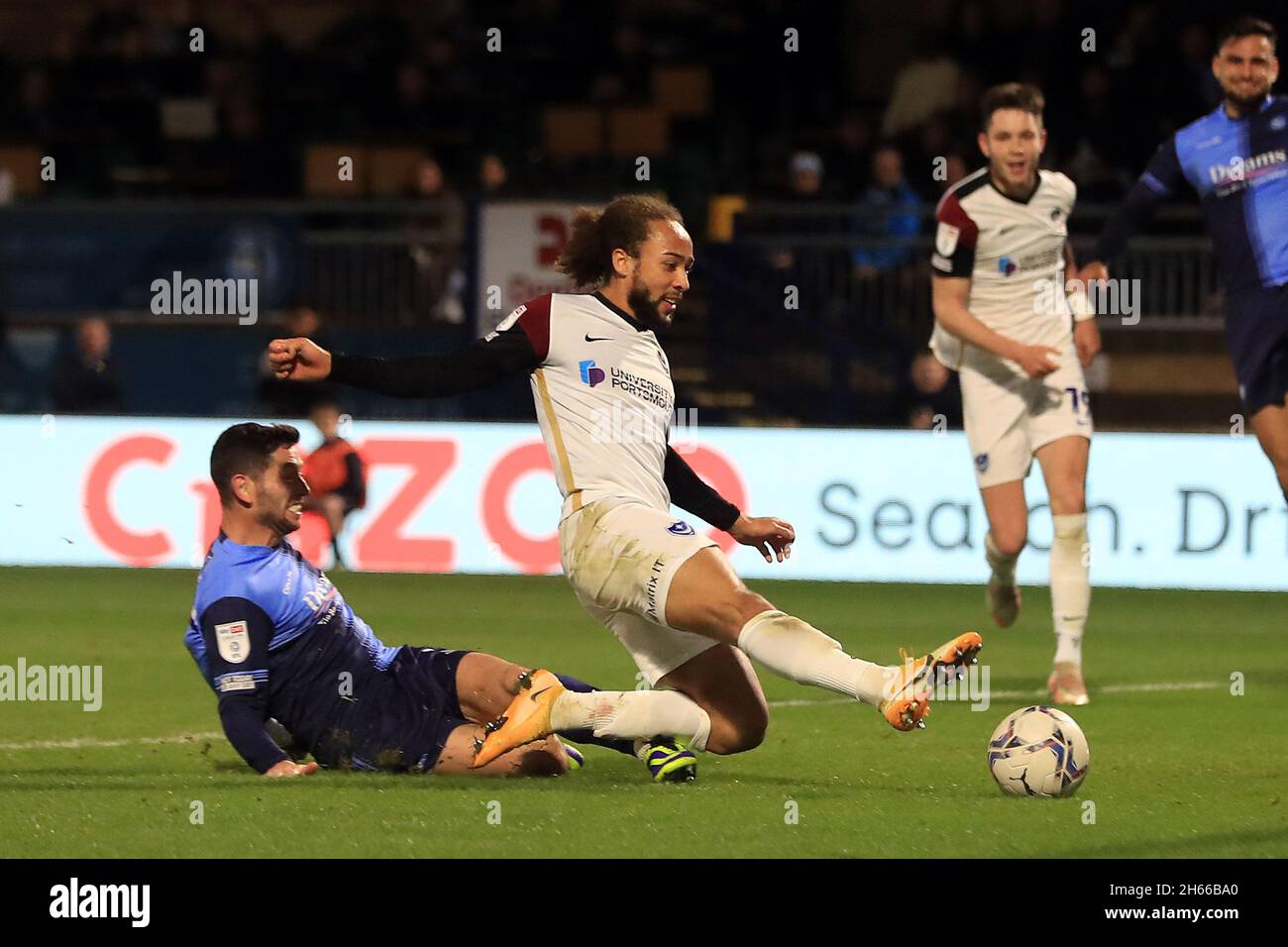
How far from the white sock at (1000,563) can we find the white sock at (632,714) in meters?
3.25

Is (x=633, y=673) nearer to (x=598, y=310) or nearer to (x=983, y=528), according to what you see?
(x=598, y=310)

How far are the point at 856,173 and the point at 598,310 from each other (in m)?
11.8

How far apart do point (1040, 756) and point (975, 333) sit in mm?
2916

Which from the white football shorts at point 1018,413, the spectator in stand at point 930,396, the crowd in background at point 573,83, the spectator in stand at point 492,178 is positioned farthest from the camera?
the crowd in background at point 573,83

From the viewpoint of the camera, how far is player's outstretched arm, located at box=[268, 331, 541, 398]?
596 cm

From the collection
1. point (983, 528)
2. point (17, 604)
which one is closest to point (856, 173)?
point (983, 528)

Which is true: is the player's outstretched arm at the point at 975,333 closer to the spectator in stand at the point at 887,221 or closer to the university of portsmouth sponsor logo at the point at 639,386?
the university of portsmouth sponsor logo at the point at 639,386

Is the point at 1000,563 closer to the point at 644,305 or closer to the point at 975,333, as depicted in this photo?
the point at 975,333

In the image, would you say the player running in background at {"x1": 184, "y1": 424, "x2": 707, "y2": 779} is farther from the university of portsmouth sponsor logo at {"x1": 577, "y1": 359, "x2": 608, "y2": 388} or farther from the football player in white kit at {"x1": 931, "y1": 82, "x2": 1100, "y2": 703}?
the football player in white kit at {"x1": 931, "y1": 82, "x2": 1100, "y2": 703}

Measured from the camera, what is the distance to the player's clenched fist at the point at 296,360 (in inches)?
233

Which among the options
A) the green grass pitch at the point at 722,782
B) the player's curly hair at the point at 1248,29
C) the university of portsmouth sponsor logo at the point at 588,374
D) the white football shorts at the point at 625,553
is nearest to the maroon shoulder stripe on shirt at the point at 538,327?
the university of portsmouth sponsor logo at the point at 588,374

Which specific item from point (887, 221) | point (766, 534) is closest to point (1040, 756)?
point (766, 534)

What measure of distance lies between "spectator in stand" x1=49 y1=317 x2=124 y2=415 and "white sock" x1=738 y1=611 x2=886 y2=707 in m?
11.0

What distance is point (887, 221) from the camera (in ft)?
55.1
